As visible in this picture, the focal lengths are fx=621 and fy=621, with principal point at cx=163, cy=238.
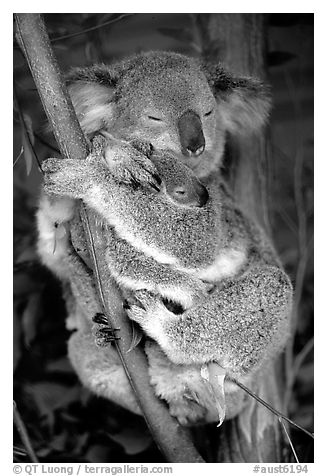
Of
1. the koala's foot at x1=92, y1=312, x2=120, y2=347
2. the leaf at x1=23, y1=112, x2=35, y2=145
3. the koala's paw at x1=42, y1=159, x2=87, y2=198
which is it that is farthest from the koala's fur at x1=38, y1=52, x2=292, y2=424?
the leaf at x1=23, y1=112, x2=35, y2=145

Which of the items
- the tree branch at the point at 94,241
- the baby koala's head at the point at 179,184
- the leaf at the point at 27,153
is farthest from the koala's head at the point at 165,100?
the tree branch at the point at 94,241

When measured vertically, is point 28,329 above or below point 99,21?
below

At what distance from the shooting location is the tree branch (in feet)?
6.82

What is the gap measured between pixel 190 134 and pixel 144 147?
0.20 meters

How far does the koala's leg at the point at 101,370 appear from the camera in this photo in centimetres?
278

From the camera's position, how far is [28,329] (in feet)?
9.70

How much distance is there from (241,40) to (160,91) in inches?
38.2

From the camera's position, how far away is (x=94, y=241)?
7.17ft

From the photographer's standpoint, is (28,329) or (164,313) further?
(28,329)

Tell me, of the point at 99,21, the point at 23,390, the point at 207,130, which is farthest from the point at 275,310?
the point at 99,21

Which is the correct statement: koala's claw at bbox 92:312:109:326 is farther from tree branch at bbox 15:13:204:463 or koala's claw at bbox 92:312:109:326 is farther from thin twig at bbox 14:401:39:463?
thin twig at bbox 14:401:39:463

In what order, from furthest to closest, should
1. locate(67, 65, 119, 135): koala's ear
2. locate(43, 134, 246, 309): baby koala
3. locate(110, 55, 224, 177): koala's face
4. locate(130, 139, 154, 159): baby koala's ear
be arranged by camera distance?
locate(67, 65, 119, 135): koala's ear, locate(110, 55, 224, 177): koala's face, locate(130, 139, 154, 159): baby koala's ear, locate(43, 134, 246, 309): baby koala

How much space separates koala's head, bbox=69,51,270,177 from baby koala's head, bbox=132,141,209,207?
0.47ft
